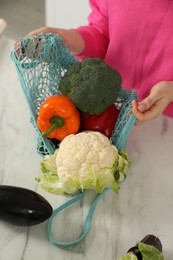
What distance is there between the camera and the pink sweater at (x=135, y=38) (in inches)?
28.9

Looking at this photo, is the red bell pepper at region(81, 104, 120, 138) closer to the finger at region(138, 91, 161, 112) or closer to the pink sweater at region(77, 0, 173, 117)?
the finger at region(138, 91, 161, 112)

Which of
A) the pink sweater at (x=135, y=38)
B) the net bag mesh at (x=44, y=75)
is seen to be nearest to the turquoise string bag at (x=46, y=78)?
the net bag mesh at (x=44, y=75)

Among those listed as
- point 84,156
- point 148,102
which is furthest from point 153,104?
point 84,156

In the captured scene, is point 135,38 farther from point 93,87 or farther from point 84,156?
point 84,156

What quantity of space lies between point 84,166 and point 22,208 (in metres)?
0.12

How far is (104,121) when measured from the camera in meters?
0.64

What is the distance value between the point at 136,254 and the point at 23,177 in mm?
239

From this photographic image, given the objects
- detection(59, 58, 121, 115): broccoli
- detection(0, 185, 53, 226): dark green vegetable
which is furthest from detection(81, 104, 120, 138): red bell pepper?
detection(0, 185, 53, 226): dark green vegetable

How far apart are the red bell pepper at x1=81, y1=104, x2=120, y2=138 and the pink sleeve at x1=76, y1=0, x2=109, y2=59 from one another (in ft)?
0.79

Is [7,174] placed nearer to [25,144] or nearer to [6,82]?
[25,144]

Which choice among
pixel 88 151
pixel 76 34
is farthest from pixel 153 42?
pixel 88 151

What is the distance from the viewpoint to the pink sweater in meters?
0.73

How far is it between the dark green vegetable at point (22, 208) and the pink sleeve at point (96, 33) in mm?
429

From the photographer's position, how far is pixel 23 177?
24.1 inches
